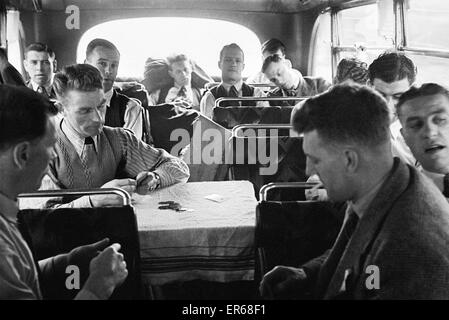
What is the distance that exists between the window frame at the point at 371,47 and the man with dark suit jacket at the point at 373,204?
125 cm

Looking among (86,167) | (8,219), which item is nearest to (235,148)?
(86,167)

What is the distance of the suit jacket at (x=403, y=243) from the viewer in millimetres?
914

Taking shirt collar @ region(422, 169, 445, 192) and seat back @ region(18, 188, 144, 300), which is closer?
seat back @ region(18, 188, 144, 300)

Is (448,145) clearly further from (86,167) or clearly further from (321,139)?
(86,167)

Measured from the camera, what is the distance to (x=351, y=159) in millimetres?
1046

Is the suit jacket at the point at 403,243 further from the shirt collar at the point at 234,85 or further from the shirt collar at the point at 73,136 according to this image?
the shirt collar at the point at 234,85

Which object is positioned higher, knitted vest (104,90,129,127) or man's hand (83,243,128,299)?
knitted vest (104,90,129,127)

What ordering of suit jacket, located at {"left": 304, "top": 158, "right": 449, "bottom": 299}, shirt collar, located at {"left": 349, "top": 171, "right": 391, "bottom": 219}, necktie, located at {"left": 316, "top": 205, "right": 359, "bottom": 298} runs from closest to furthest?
suit jacket, located at {"left": 304, "top": 158, "right": 449, "bottom": 299} < shirt collar, located at {"left": 349, "top": 171, "right": 391, "bottom": 219} < necktie, located at {"left": 316, "top": 205, "right": 359, "bottom": 298}

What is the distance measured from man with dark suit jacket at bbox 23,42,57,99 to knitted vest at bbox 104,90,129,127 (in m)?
0.37

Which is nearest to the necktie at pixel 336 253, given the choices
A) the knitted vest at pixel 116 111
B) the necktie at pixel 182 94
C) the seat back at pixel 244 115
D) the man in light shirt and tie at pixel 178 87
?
the knitted vest at pixel 116 111

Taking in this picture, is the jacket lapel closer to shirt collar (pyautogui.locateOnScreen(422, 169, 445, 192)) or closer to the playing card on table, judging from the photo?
shirt collar (pyautogui.locateOnScreen(422, 169, 445, 192))

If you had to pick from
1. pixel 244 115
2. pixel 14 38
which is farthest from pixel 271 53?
pixel 14 38

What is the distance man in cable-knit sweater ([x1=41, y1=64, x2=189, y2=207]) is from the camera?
1.83 meters

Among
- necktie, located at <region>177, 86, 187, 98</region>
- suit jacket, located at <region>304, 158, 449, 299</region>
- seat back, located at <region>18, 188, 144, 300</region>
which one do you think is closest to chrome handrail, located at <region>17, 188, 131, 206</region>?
seat back, located at <region>18, 188, 144, 300</region>
